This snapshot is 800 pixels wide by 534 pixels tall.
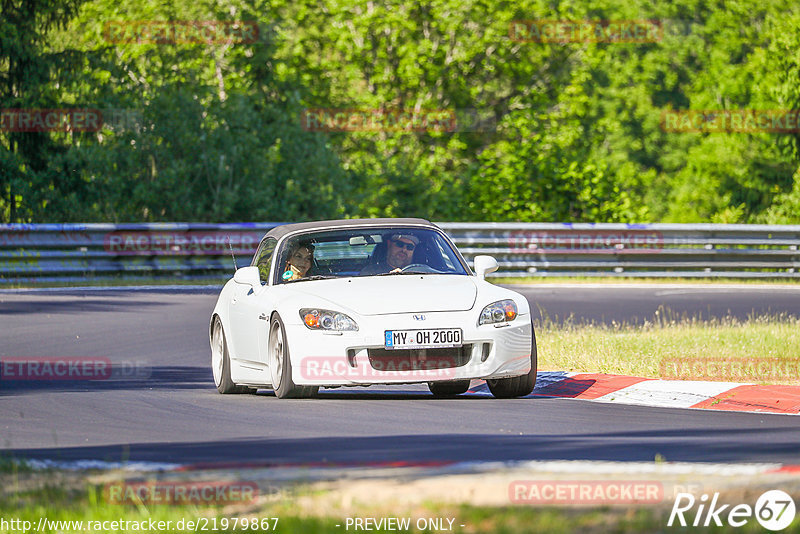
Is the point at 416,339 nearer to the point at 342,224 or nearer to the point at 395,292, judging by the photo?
the point at 395,292

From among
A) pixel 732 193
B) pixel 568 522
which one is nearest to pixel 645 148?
pixel 732 193

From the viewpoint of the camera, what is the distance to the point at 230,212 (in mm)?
33156

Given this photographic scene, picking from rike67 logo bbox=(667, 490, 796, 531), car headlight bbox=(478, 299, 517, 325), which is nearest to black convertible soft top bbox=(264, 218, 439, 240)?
car headlight bbox=(478, 299, 517, 325)

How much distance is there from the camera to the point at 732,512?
5.58 metres

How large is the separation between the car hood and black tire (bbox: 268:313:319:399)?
336mm

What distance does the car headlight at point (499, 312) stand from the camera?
10953 mm

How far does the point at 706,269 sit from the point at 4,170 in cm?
1537

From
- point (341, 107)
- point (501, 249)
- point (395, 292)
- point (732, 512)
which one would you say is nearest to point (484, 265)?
point (395, 292)

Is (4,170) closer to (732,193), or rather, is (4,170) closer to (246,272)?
(246,272)

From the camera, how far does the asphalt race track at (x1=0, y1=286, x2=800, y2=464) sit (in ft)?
25.9

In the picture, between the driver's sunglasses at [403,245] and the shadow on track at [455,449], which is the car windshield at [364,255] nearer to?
the driver's sunglasses at [403,245]

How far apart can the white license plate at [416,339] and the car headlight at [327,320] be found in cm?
29

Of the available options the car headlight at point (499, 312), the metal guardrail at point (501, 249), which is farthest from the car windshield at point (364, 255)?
the metal guardrail at point (501, 249)

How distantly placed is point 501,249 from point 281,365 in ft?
60.8
